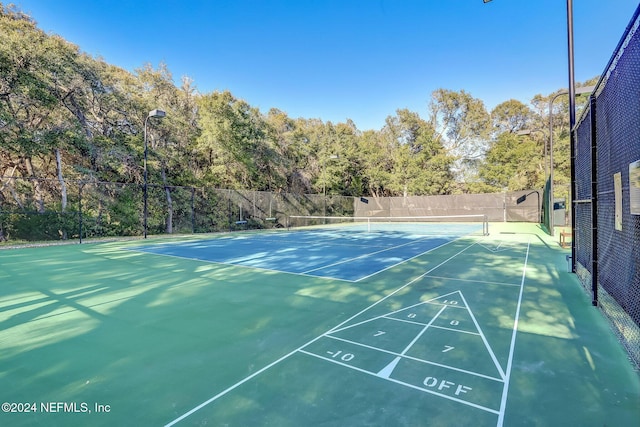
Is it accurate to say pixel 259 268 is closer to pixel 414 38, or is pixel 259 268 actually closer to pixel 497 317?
pixel 497 317

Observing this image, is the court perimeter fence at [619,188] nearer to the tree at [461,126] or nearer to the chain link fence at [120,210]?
the chain link fence at [120,210]

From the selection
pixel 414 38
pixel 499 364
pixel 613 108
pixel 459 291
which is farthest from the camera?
pixel 414 38

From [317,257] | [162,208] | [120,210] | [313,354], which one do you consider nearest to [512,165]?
[317,257]

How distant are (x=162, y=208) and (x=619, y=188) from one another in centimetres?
1745

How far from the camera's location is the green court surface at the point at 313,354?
6.80 ft

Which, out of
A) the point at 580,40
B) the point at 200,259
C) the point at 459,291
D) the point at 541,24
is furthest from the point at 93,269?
the point at 541,24

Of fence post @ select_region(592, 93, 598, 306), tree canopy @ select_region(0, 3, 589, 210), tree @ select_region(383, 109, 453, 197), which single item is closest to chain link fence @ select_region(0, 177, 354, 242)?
tree canopy @ select_region(0, 3, 589, 210)

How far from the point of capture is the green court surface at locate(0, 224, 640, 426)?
2072 mm

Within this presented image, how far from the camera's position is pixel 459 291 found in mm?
4965

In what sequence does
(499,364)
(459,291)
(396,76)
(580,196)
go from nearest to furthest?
(499,364) → (459,291) → (580,196) → (396,76)

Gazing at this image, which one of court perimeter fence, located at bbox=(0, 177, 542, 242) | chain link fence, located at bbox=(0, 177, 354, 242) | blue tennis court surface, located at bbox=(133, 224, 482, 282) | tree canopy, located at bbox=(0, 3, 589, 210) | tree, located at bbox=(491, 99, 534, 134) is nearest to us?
blue tennis court surface, located at bbox=(133, 224, 482, 282)

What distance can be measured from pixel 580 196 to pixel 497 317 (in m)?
4.06

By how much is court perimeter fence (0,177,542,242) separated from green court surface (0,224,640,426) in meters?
8.59

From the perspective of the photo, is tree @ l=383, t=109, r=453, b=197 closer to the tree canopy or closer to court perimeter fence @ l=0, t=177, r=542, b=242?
the tree canopy
